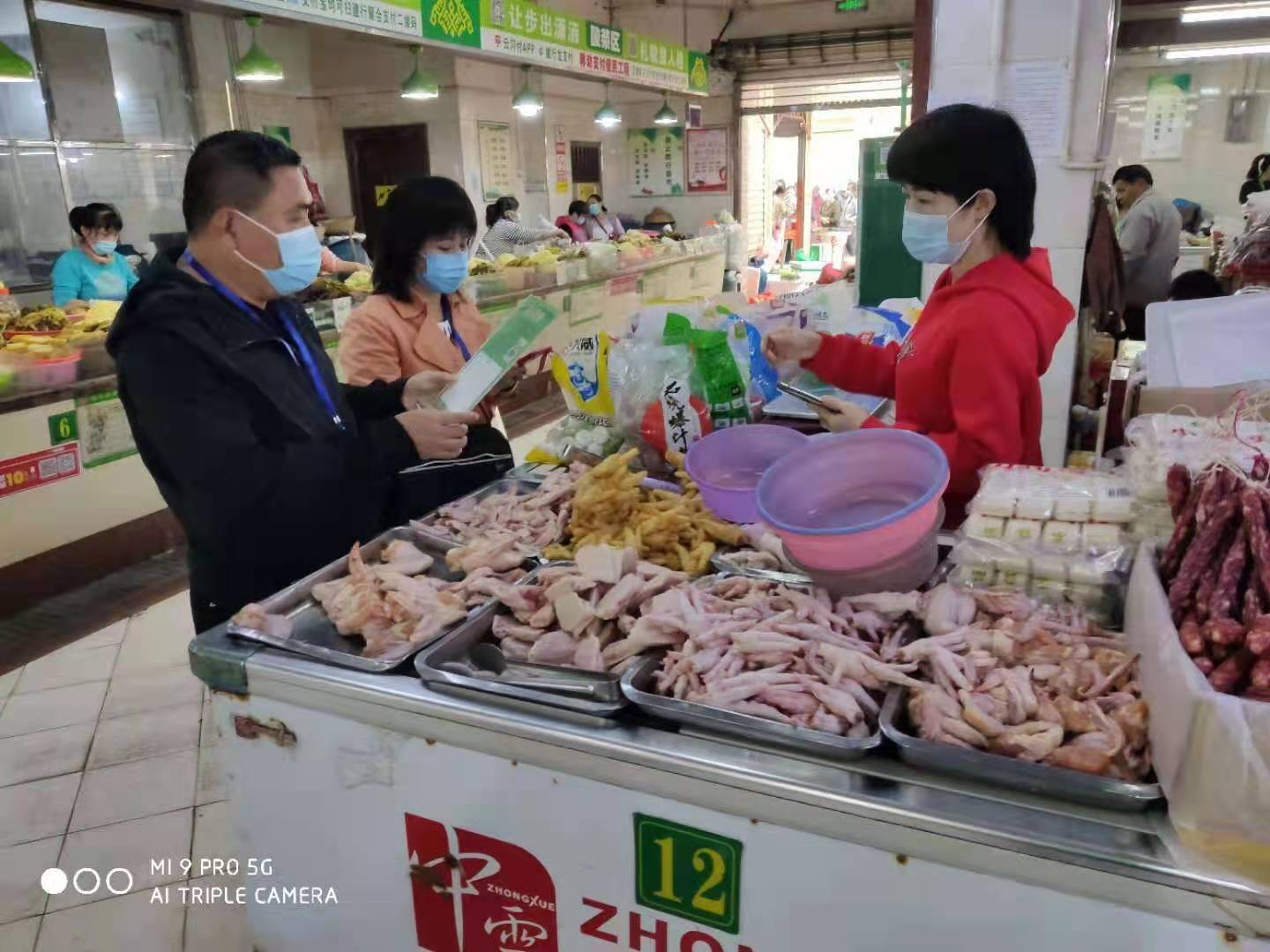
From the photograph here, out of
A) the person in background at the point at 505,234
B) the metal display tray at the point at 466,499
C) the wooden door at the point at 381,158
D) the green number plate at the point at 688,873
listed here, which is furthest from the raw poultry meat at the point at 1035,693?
the wooden door at the point at 381,158

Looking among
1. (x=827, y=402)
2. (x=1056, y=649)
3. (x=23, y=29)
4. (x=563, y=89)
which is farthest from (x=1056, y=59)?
(x=563, y=89)

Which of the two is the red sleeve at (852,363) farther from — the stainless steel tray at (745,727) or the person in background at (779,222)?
the person in background at (779,222)

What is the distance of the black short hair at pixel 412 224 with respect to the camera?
2629 mm

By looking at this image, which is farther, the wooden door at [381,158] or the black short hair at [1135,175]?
the wooden door at [381,158]

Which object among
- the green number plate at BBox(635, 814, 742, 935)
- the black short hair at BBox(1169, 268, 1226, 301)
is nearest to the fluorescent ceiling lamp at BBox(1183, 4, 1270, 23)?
the black short hair at BBox(1169, 268, 1226, 301)

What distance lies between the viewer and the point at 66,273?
18.6 ft

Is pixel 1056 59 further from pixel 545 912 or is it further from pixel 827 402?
pixel 545 912

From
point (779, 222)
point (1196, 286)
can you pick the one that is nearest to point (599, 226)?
point (779, 222)

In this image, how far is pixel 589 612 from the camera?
4.99ft

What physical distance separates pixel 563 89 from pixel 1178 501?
11.8 m

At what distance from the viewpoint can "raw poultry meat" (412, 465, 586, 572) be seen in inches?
72.1

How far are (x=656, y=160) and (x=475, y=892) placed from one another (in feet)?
44.1

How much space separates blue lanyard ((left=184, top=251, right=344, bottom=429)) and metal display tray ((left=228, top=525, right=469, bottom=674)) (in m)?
0.36

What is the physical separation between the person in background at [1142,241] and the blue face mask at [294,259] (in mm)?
5598
